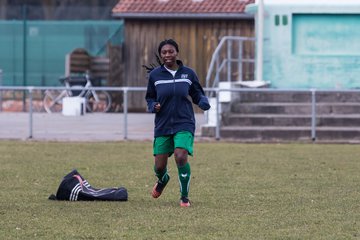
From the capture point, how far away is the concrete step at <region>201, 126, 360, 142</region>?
22.6 metres

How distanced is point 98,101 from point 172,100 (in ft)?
63.7

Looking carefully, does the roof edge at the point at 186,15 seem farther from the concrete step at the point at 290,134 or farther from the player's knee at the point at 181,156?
the player's knee at the point at 181,156

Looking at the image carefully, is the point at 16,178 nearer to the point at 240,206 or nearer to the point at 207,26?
the point at 240,206

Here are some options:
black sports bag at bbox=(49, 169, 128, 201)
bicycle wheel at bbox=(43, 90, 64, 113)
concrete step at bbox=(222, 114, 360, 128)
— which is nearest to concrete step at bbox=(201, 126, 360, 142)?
concrete step at bbox=(222, 114, 360, 128)

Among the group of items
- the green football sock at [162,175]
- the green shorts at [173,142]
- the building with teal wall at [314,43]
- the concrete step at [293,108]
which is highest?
the building with teal wall at [314,43]

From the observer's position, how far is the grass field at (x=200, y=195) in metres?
9.76

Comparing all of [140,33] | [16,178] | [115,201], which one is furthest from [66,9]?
[115,201]

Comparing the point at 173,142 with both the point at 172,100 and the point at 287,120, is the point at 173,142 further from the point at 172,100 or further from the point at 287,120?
the point at 287,120

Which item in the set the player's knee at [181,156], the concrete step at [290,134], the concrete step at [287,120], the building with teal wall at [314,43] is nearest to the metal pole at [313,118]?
the concrete step at [290,134]

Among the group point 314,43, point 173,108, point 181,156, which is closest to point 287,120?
point 314,43

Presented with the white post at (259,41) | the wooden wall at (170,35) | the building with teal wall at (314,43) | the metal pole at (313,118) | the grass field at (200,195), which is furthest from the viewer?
the wooden wall at (170,35)

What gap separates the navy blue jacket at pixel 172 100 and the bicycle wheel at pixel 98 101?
16.8m

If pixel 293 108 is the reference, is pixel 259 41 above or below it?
above

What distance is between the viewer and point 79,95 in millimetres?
27688
